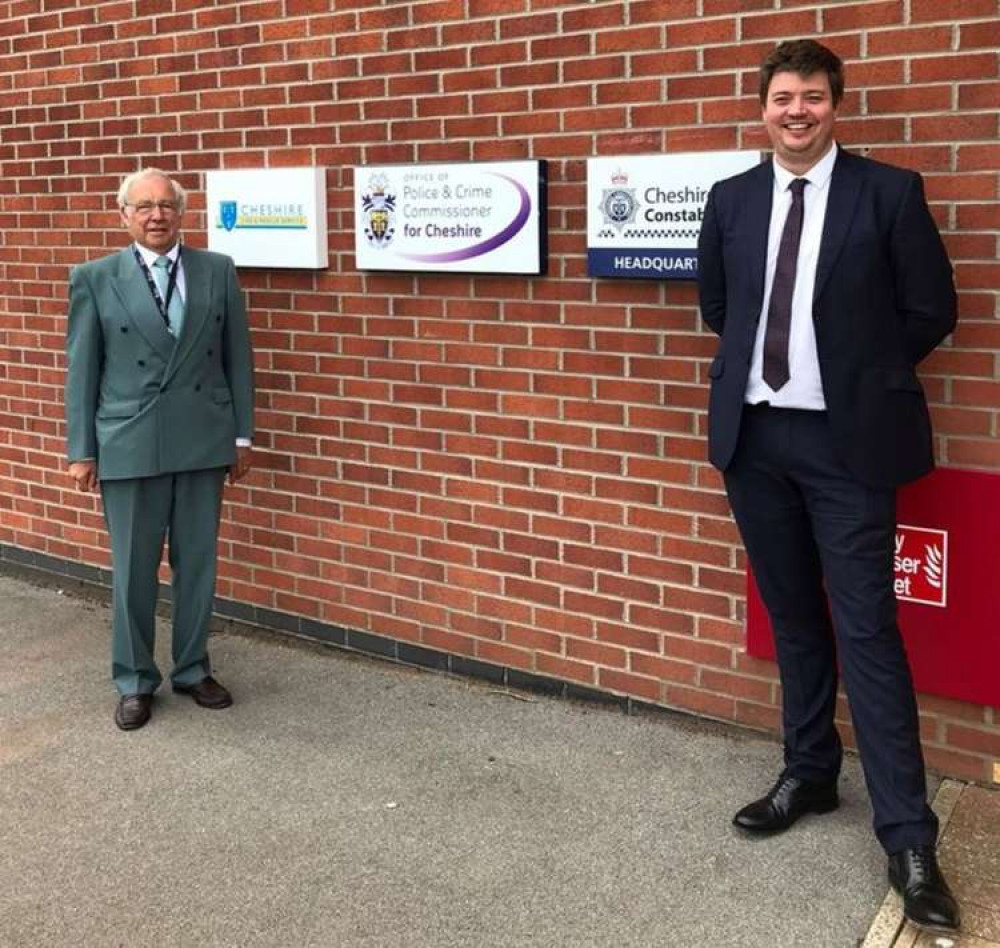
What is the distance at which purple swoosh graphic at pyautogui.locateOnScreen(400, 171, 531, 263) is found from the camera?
4.42 metres

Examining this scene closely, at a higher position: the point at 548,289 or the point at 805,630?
the point at 548,289

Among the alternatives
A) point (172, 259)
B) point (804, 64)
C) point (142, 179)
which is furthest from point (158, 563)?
point (804, 64)

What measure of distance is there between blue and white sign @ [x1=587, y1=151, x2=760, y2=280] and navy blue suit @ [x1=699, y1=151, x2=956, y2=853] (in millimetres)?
542

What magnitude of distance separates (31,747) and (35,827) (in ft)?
2.14

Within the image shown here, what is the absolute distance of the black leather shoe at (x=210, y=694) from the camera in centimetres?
475

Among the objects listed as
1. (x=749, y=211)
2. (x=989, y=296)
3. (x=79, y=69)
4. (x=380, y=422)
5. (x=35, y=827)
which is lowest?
(x=35, y=827)

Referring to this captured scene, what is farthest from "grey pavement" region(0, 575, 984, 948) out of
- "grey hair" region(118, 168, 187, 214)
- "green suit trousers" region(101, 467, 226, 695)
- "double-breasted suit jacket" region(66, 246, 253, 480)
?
→ "grey hair" region(118, 168, 187, 214)

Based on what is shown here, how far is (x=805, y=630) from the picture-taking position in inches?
142

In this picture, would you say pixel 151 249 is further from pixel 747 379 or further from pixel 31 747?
pixel 747 379

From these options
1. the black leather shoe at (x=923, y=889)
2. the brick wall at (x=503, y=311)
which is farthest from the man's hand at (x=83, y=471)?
the black leather shoe at (x=923, y=889)

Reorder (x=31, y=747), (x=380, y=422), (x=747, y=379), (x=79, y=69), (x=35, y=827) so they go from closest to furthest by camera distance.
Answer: (x=747, y=379) → (x=35, y=827) → (x=31, y=747) → (x=380, y=422) → (x=79, y=69)

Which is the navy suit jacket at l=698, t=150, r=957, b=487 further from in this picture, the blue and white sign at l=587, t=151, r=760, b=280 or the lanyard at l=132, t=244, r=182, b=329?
the lanyard at l=132, t=244, r=182, b=329

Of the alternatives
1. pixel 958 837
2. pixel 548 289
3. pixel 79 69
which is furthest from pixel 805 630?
pixel 79 69

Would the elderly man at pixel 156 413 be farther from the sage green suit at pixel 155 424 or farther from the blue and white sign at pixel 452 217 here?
the blue and white sign at pixel 452 217
